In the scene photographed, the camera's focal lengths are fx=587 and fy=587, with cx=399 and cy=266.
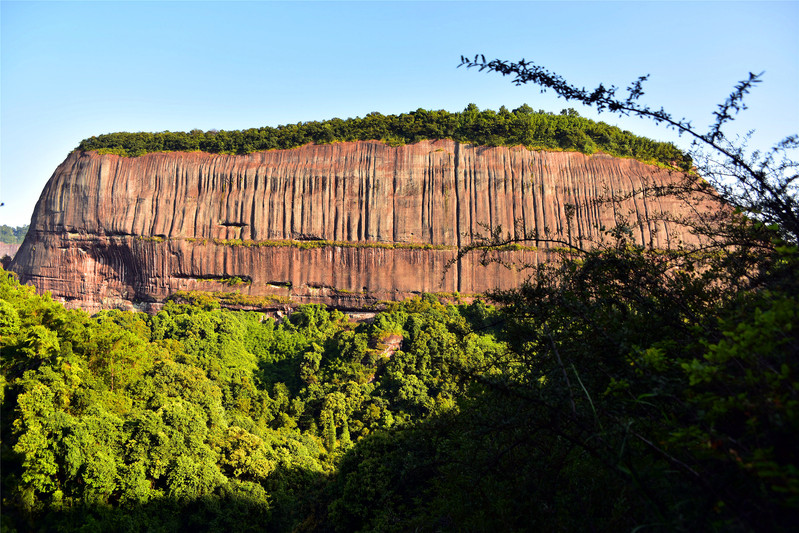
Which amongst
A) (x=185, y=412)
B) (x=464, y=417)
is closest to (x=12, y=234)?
(x=185, y=412)

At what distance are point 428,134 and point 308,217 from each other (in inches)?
383

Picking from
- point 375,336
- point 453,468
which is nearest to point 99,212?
point 375,336

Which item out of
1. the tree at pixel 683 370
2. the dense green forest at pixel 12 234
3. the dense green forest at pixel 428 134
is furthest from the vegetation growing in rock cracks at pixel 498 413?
the dense green forest at pixel 12 234

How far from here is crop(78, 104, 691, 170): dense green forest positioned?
3894 centimetres

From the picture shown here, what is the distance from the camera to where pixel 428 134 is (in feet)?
129

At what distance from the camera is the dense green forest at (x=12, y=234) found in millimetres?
116481

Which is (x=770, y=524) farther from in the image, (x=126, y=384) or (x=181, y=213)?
(x=181, y=213)

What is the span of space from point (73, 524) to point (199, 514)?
2582 mm

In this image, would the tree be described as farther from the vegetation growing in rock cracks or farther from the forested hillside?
the forested hillside

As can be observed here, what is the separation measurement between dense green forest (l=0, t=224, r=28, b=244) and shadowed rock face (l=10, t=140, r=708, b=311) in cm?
9028

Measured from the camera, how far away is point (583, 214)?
3653cm

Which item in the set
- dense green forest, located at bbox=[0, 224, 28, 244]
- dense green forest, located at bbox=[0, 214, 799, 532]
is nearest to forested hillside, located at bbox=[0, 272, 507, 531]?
dense green forest, located at bbox=[0, 214, 799, 532]

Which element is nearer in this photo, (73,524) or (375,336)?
(73,524)

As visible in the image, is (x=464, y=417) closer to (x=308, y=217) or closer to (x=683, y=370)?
(x=683, y=370)
